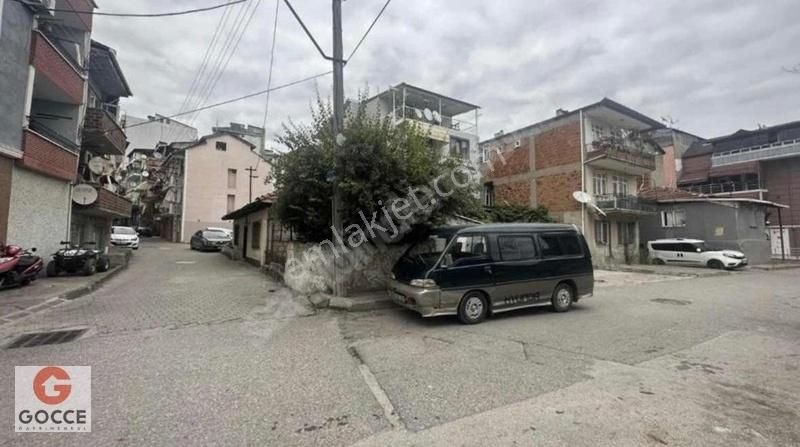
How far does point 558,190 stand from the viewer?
872 inches

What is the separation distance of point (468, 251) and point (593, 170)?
59.6 ft

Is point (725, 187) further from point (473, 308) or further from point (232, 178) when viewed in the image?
point (232, 178)

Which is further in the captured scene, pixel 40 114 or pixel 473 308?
pixel 40 114

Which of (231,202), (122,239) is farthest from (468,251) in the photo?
(231,202)

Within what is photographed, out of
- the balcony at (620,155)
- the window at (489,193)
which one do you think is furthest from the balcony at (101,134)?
the balcony at (620,155)

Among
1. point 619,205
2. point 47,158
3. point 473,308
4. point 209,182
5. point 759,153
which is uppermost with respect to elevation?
point 759,153

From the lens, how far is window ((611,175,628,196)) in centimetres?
2273

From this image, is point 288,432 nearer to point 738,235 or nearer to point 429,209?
point 429,209

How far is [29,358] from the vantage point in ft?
15.3

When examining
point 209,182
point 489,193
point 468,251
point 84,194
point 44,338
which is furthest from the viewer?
point 209,182

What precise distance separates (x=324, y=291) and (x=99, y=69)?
1577 centimetres

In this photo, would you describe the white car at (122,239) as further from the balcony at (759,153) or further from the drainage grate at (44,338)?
the balcony at (759,153)

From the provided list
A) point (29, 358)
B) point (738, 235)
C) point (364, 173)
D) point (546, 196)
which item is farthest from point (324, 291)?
point (738, 235)

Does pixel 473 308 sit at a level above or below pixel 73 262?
below
